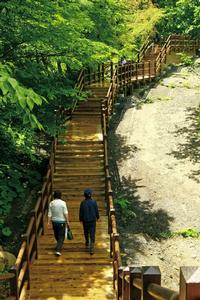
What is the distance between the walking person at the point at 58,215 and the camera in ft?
33.8

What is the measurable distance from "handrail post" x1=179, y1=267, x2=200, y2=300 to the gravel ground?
11.0 metres

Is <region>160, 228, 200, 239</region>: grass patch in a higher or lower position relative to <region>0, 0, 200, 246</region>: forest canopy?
lower

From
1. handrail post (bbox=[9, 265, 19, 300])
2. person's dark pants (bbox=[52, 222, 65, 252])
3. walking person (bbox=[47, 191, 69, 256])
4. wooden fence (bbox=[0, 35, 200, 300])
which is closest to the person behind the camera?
wooden fence (bbox=[0, 35, 200, 300])

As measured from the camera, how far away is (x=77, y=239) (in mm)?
12094

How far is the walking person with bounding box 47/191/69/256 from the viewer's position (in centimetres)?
1030

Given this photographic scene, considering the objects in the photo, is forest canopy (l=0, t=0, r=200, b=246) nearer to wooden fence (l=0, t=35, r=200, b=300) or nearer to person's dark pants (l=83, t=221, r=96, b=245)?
wooden fence (l=0, t=35, r=200, b=300)

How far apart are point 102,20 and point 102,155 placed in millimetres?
8802

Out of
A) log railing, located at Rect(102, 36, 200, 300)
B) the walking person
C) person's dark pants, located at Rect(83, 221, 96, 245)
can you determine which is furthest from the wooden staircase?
the walking person

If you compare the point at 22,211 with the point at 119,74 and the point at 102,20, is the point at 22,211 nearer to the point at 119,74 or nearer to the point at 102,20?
the point at 102,20

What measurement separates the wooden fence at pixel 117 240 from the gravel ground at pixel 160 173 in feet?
6.05

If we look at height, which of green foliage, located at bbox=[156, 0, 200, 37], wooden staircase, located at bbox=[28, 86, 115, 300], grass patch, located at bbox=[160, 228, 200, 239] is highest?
green foliage, located at bbox=[156, 0, 200, 37]

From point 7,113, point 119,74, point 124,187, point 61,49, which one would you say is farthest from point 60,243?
point 119,74

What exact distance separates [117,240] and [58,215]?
1.59 m

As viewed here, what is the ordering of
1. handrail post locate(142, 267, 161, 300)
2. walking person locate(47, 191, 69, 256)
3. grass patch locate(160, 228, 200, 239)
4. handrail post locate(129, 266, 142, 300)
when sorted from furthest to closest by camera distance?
grass patch locate(160, 228, 200, 239) < walking person locate(47, 191, 69, 256) < handrail post locate(129, 266, 142, 300) < handrail post locate(142, 267, 161, 300)
